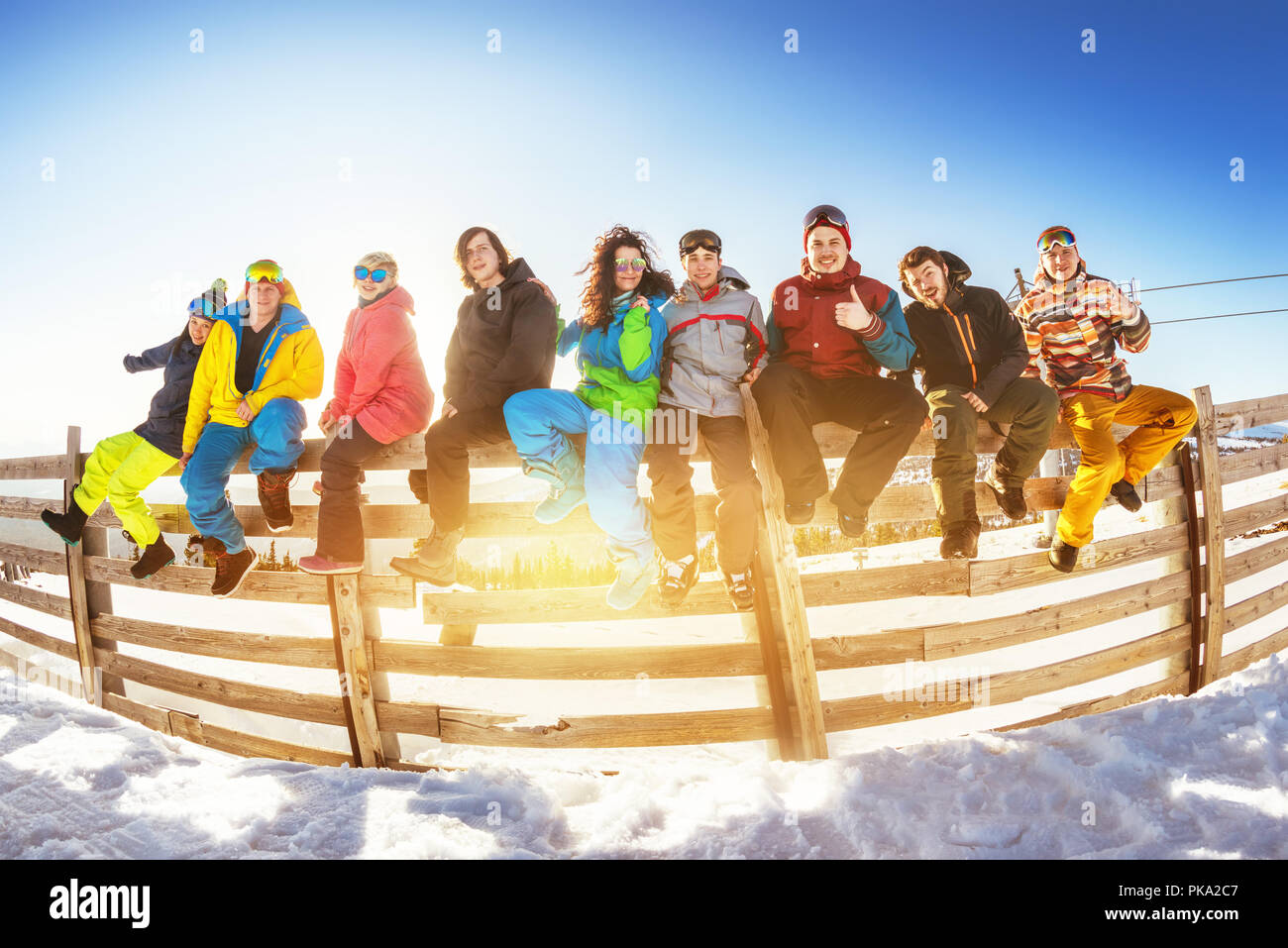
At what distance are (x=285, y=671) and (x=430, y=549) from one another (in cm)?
264

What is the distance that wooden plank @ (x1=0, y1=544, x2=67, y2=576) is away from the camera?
4.62 meters

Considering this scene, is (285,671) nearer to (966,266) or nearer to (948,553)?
(948,553)

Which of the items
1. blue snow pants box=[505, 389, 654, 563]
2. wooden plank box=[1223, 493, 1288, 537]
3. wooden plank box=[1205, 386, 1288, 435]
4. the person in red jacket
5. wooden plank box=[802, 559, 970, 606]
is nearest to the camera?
blue snow pants box=[505, 389, 654, 563]

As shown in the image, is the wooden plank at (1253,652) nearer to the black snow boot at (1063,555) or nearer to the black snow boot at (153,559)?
the black snow boot at (1063,555)

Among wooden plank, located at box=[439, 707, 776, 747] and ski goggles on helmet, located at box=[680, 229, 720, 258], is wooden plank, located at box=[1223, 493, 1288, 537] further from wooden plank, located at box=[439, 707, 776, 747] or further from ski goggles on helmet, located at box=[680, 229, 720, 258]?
ski goggles on helmet, located at box=[680, 229, 720, 258]

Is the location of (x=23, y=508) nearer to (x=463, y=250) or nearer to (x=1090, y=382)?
(x=463, y=250)

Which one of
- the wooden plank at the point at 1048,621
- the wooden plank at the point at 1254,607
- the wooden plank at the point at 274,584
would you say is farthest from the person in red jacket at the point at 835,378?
the wooden plank at the point at 1254,607

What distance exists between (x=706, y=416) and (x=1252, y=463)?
16.4 feet

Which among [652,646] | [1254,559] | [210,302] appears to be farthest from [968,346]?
[210,302]

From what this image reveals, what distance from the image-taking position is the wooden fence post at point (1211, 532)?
4125mm

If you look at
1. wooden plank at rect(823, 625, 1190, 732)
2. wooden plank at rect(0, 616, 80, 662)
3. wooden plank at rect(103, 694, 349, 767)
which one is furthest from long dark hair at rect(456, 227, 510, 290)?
wooden plank at rect(0, 616, 80, 662)

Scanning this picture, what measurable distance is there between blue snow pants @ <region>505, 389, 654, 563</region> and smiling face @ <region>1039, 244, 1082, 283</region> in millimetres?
2784

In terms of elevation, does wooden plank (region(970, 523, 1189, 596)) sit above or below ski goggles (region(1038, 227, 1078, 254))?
below

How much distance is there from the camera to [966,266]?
10.7ft
